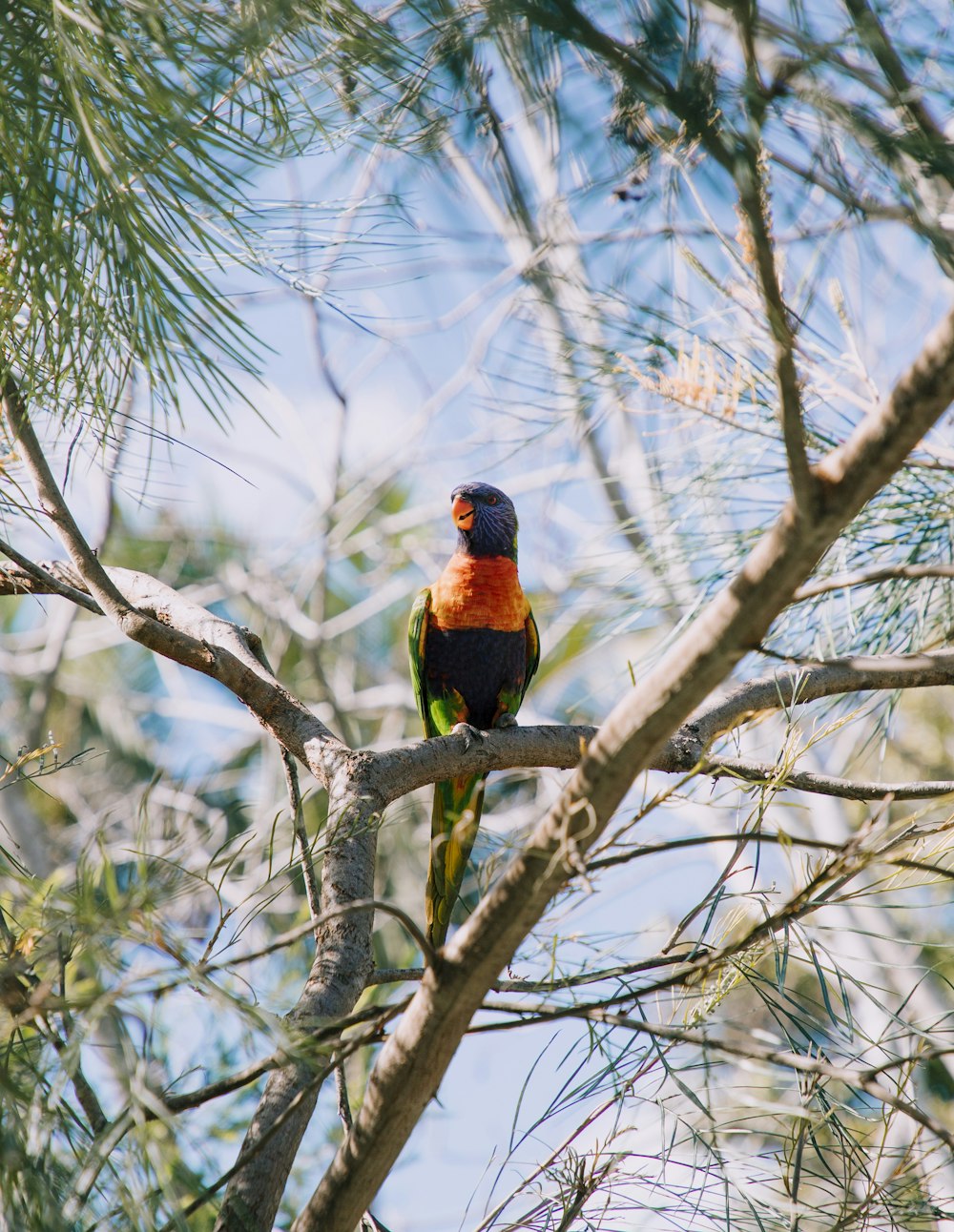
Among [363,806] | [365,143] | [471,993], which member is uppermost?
A: [365,143]

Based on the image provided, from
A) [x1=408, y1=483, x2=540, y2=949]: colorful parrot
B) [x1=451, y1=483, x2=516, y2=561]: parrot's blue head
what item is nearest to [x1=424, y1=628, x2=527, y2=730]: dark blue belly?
[x1=408, y1=483, x2=540, y2=949]: colorful parrot

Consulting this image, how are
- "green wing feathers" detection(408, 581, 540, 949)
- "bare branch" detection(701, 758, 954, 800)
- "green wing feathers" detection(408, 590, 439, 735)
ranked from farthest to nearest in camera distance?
"green wing feathers" detection(408, 590, 439, 735) → "green wing feathers" detection(408, 581, 540, 949) → "bare branch" detection(701, 758, 954, 800)

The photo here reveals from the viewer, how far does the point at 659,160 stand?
1088 millimetres

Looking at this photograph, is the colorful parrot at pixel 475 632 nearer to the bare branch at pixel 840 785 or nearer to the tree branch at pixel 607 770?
the bare branch at pixel 840 785

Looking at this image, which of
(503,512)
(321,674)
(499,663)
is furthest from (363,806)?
(321,674)

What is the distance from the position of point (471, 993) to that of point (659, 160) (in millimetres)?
851

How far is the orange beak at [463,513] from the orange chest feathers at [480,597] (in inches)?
3.7

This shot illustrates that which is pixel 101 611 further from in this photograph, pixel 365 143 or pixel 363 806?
pixel 365 143

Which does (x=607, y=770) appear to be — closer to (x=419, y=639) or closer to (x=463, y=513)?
(x=419, y=639)

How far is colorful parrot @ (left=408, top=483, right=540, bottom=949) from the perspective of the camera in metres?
2.71

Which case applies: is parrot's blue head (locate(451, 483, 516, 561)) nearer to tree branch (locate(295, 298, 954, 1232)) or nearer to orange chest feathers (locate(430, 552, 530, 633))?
orange chest feathers (locate(430, 552, 530, 633))

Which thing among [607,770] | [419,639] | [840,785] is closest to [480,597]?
[419,639]

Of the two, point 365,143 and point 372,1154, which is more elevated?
point 365,143

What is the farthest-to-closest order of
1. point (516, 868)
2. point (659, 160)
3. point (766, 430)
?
point (766, 430) → point (659, 160) → point (516, 868)
